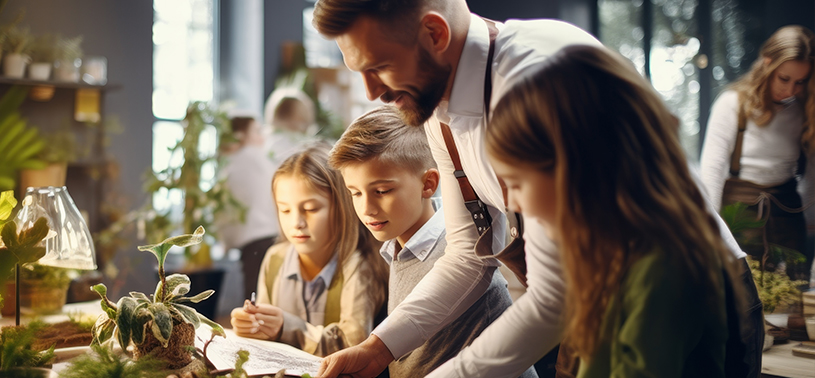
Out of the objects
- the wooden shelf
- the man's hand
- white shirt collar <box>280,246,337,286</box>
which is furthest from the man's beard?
the wooden shelf

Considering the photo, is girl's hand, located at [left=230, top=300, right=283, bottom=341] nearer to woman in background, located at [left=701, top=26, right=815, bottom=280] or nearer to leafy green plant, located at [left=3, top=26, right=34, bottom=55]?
woman in background, located at [left=701, top=26, right=815, bottom=280]

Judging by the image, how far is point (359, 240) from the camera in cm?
225

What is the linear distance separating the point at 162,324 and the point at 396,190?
0.71m

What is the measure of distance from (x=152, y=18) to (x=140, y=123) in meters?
0.86

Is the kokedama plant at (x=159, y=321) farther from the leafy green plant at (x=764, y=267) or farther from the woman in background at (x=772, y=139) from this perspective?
the woman in background at (x=772, y=139)

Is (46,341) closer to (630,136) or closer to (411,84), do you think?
(411,84)

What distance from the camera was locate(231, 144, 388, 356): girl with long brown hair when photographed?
2.09 metres

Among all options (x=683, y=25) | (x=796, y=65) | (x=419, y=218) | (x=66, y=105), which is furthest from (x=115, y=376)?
(x=683, y=25)

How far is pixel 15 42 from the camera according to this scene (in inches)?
174

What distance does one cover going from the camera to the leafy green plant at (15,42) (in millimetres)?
4383

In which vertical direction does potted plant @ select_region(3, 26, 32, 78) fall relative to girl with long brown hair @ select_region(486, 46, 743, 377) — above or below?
above

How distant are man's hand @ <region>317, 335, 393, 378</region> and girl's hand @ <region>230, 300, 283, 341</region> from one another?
59 cm

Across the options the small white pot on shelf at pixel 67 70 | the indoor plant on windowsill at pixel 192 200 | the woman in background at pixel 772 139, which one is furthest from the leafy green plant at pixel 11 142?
the small white pot on shelf at pixel 67 70

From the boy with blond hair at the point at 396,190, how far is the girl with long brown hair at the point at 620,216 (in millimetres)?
→ 855
